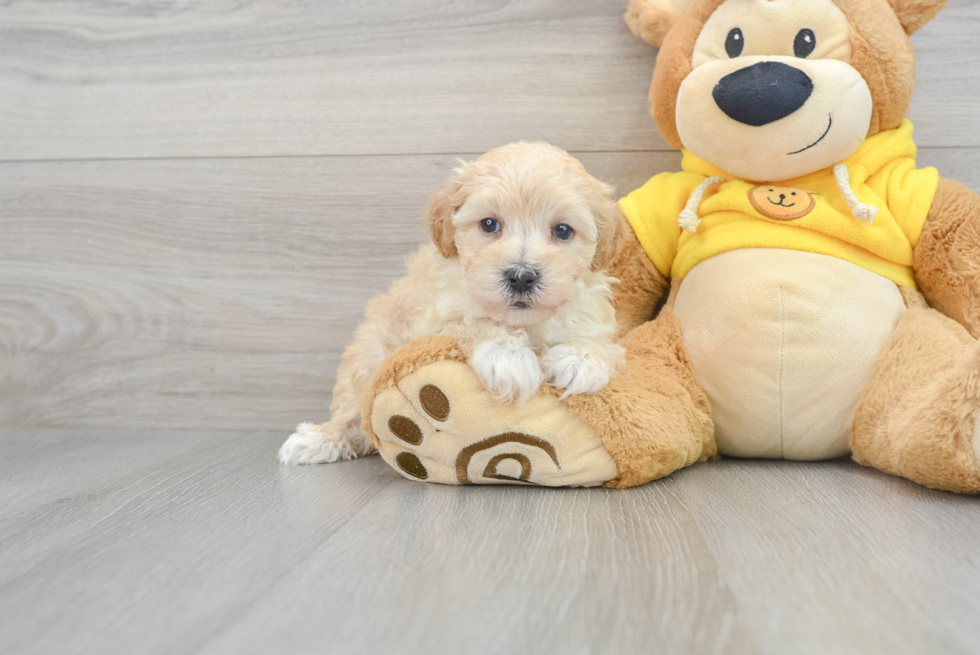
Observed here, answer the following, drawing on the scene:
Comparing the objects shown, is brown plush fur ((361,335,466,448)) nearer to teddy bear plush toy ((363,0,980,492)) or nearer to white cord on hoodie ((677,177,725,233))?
teddy bear plush toy ((363,0,980,492))

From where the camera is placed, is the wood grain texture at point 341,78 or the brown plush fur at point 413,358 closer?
the brown plush fur at point 413,358

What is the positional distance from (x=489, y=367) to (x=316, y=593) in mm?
413

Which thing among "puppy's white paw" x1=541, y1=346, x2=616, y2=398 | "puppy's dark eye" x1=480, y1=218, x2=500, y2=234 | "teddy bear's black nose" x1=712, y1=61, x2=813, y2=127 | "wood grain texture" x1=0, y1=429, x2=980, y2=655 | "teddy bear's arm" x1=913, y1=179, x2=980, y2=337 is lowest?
"wood grain texture" x1=0, y1=429, x2=980, y2=655

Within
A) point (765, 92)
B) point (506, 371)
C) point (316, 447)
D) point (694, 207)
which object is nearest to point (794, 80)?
point (765, 92)

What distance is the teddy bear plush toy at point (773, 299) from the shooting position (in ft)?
3.56

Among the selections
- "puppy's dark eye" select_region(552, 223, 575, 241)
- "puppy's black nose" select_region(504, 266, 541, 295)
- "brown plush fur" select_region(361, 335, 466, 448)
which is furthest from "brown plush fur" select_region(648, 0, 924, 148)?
"brown plush fur" select_region(361, 335, 466, 448)

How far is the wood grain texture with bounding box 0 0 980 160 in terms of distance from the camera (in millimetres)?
1536

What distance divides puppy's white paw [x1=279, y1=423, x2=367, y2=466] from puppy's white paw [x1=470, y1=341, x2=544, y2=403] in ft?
1.51

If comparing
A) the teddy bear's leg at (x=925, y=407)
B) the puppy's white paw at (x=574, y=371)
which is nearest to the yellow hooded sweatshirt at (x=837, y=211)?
the teddy bear's leg at (x=925, y=407)

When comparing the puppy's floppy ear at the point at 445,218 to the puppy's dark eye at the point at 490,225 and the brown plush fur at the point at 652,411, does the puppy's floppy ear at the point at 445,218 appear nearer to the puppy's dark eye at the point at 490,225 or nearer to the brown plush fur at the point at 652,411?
the puppy's dark eye at the point at 490,225

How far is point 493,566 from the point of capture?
801 millimetres

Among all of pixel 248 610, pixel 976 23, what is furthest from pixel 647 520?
pixel 976 23

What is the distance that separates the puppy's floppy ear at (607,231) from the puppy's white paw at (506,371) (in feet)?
0.74

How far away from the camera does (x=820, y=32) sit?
120 centimetres
